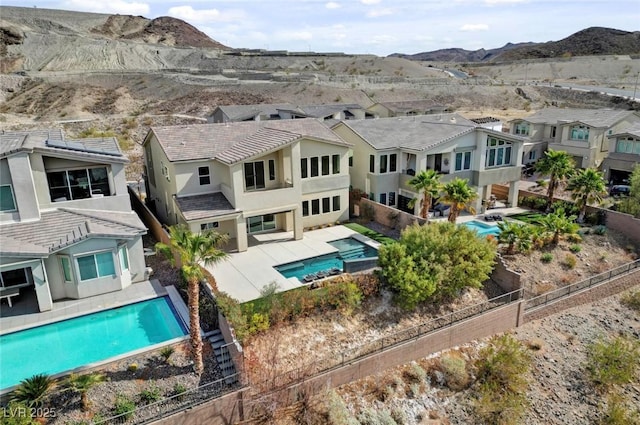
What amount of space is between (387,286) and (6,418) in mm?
14816

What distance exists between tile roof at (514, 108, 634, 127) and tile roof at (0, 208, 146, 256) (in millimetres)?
40395

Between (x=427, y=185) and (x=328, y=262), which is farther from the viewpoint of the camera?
(x=427, y=185)

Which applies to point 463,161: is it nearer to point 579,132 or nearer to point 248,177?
point 248,177

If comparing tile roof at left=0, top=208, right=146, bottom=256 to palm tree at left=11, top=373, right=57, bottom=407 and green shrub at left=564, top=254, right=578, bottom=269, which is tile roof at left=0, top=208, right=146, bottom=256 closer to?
palm tree at left=11, top=373, right=57, bottom=407

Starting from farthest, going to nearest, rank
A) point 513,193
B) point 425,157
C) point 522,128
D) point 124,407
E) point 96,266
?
point 522,128
point 513,193
point 425,157
point 96,266
point 124,407

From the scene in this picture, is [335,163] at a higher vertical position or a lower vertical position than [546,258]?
higher

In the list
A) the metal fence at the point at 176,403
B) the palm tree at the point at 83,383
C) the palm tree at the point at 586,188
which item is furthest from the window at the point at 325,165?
the palm tree at the point at 83,383

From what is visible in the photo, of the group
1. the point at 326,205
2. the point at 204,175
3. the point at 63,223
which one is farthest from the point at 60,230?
the point at 326,205

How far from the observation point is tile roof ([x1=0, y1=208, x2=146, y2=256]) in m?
18.3

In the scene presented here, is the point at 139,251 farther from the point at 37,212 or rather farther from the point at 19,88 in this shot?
the point at 19,88

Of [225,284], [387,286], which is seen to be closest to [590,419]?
[387,286]

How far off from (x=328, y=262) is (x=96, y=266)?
36.9 feet

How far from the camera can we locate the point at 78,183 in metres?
21.2

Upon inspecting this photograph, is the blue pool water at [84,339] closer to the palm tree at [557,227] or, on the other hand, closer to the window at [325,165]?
the window at [325,165]
